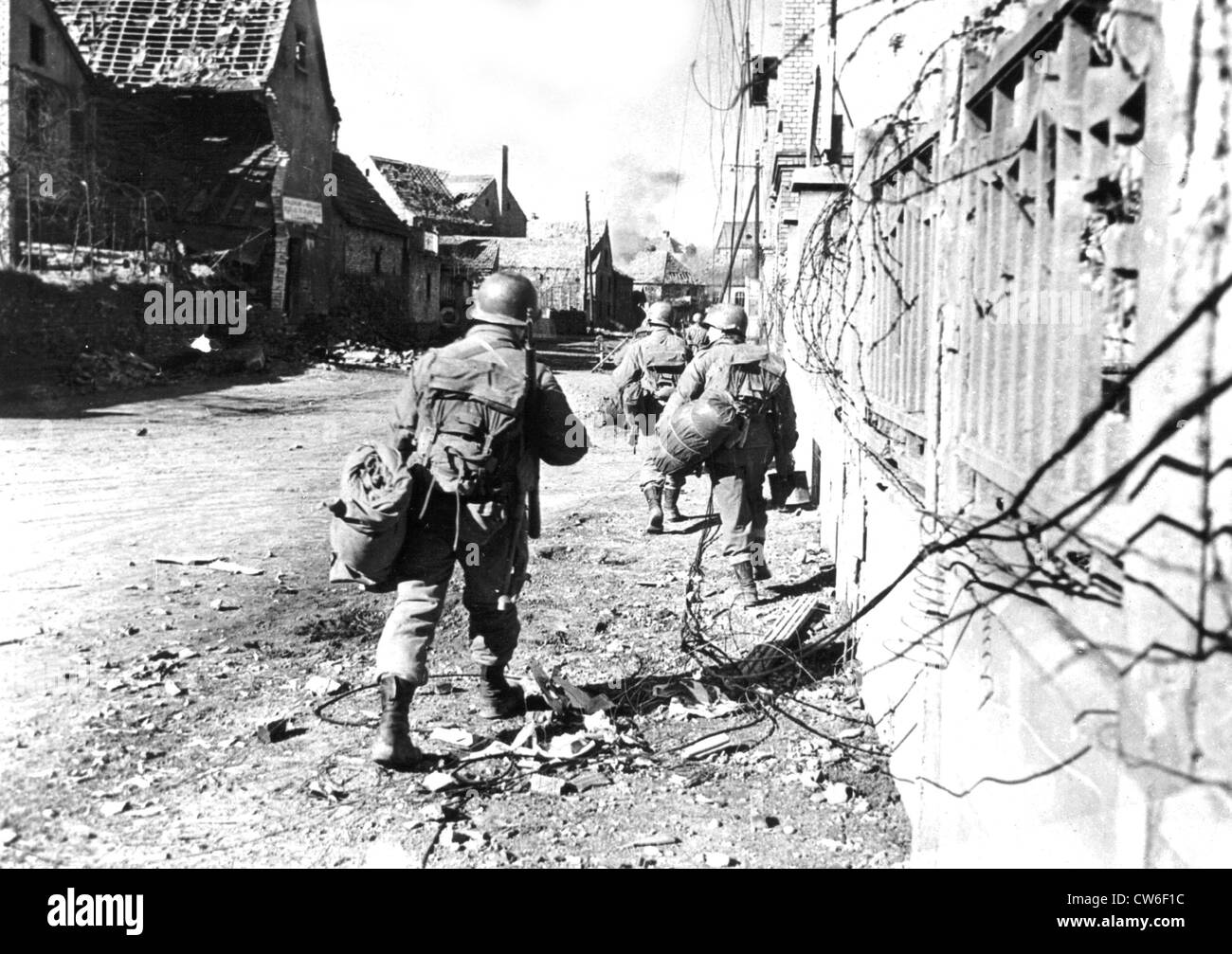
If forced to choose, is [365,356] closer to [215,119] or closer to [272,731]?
[215,119]

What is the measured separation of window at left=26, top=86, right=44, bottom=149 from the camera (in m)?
24.2

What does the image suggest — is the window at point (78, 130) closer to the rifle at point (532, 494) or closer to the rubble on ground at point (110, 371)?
the rubble on ground at point (110, 371)

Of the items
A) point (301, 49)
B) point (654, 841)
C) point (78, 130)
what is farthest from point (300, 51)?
point (654, 841)

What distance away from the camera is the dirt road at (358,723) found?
3.82 metres

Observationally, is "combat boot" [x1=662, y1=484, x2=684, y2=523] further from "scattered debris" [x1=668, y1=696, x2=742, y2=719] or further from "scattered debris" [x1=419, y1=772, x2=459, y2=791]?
"scattered debris" [x1=419, y1=772, x2=459, y2=791]

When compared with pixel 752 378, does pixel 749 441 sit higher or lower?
lower

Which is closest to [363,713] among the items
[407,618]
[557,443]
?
[407,618]

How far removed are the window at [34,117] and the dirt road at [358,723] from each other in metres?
18.2

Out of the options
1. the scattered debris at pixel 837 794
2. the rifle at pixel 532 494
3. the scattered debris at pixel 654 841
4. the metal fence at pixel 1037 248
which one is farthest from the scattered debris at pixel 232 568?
the metal fence at pixel 1037 248

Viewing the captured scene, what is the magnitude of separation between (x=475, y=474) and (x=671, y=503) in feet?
17.5

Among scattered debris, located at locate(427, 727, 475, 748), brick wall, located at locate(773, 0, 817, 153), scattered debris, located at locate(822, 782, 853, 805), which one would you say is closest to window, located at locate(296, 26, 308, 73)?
brick wall, located at locate(773, 0, 817, 153)

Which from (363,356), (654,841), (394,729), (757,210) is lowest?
(654,841)

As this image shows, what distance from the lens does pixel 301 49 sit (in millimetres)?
29844
